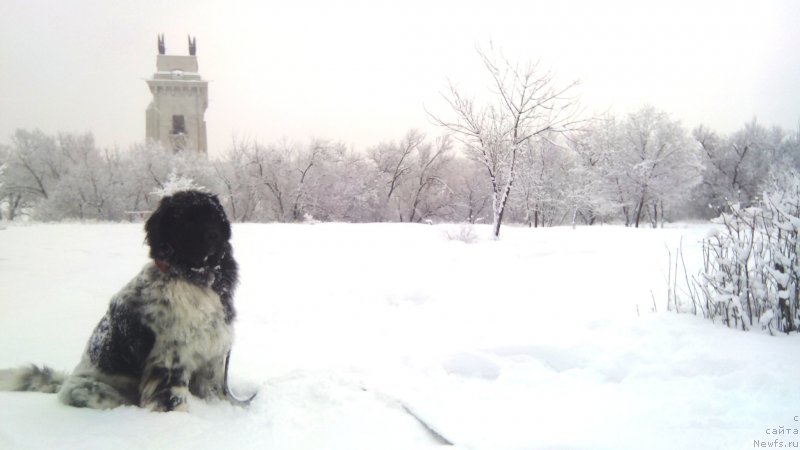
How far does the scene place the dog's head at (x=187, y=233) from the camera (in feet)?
7.25

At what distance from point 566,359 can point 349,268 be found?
14.0 feet

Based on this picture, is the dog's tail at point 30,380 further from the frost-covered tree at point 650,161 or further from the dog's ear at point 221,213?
the frost-covered tree at point 650,161

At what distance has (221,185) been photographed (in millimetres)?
4918

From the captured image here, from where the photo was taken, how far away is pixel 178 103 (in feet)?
11.8

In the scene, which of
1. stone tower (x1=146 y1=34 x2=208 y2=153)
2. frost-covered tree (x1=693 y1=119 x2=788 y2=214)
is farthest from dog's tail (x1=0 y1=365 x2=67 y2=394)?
frost-covered tree (x1=693 y1=119 x2=788 y2=214)

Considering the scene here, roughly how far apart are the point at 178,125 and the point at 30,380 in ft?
7.21

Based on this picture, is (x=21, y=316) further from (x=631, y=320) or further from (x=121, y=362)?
(x=631, y=320)

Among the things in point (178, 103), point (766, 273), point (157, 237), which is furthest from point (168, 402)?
point (766, 273)

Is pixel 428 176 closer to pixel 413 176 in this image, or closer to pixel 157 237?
pixel 413 176

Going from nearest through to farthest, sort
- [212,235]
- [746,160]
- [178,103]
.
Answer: [212,235] < [178,103] < [746,160]

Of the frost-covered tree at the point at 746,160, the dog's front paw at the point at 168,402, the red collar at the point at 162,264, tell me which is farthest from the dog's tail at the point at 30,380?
the frost-covered tree at the point at 746,160

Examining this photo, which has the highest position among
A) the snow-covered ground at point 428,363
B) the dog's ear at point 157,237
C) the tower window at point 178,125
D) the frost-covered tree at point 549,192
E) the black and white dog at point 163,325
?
the frost-covered tree at point 549,192

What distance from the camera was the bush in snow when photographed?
3453mm

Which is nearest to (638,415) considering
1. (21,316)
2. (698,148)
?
(21,316)
